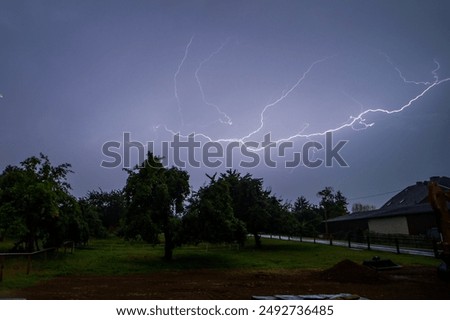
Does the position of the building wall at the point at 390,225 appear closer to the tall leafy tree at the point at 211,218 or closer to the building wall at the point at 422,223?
the building wall at the point at 422,223

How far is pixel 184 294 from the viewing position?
857cm

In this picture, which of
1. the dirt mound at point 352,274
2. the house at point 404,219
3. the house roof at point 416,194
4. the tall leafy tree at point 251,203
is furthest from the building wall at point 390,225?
the dirt mound at point 352,274

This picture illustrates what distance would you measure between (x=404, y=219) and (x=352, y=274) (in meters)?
19.9

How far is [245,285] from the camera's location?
9.90 m

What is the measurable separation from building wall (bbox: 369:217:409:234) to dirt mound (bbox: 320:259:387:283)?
19059 millimetres

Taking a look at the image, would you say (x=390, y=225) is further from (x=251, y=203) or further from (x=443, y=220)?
(x=443, y=220)

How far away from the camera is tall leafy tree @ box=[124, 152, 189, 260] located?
15.4 meters

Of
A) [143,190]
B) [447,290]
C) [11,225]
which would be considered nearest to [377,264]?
[447,290]

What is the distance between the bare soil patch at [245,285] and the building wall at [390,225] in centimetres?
1621

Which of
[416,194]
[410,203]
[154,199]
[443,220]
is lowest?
[443,220]

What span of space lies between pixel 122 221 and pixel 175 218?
8.04ft

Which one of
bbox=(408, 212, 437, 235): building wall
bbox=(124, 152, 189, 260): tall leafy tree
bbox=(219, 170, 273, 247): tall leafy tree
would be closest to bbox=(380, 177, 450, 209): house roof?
bbox=(408, 212, 437, 235): building wall

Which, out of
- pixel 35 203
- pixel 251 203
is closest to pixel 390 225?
pixel 251 203
